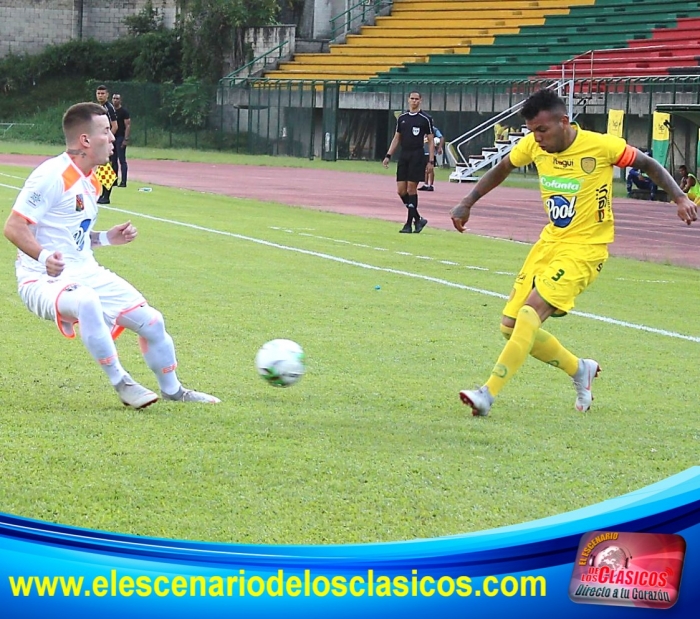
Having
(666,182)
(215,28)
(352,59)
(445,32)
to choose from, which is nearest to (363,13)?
(352,59)

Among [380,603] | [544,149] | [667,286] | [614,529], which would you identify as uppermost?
[544,149]

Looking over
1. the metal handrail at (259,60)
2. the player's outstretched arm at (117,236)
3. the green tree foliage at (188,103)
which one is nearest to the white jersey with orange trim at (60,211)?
the player's outstretched arm at (117,236)

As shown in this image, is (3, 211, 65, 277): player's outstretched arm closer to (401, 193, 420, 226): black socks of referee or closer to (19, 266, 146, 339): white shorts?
(19, 266, 146, 339): white shorts

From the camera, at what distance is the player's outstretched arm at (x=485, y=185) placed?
715cm

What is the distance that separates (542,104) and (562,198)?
59 cm

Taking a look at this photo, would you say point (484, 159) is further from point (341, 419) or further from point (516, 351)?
point (341, 419)

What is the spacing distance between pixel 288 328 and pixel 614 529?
781cm

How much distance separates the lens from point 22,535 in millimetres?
1927

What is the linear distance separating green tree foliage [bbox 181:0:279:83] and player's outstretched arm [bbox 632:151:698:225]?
5145cm

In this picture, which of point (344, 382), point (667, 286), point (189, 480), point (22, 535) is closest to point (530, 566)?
point (22, 535)

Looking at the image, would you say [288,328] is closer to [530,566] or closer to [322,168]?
[530,566]

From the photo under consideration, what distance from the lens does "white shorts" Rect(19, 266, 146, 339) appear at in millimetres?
6262

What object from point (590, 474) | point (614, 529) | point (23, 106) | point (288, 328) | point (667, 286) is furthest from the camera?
point (23, 106)

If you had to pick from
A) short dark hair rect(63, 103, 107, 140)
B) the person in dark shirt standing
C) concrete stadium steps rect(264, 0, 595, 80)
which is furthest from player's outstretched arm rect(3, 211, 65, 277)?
concrete stadium steps rect(264, 0, 595, 80)
